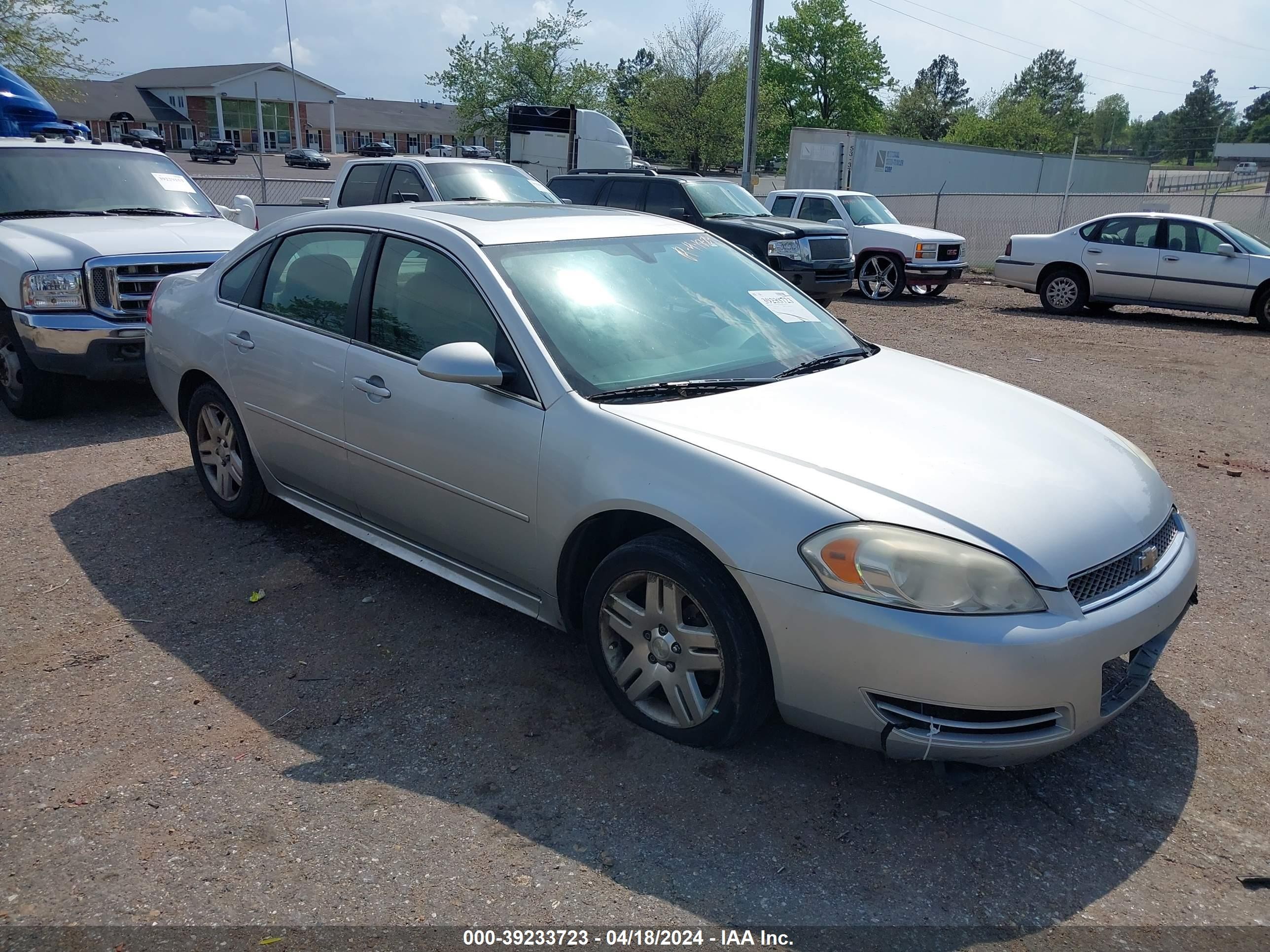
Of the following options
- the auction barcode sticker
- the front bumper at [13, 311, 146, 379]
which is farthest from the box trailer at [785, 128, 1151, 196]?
the front bumper at [13, 311, 146, 379]

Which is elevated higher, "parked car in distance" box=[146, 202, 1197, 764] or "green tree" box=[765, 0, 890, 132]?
"green tree" box=[765, 0, 890, 132]

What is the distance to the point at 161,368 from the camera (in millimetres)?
5539

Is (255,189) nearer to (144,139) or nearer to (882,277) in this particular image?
(882,277)

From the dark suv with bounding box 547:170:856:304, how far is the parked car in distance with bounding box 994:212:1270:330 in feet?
11.5

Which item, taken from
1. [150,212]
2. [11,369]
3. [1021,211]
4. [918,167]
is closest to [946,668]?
[11,369]

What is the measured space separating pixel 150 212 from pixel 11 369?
190cm

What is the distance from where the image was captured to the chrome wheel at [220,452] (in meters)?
5.12

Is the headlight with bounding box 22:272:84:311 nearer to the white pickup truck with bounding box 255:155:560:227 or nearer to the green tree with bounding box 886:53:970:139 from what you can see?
the white pickup truck with bounding box 255:155:560:227

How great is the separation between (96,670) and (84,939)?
1.56 metres

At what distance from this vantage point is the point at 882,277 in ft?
56.0

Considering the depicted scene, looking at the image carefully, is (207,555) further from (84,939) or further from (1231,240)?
(1231,240)

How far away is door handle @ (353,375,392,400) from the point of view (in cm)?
402

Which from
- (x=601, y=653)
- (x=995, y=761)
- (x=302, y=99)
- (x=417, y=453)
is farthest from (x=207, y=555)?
(x=302, y=99)

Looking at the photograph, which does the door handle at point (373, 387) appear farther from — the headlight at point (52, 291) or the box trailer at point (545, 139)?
the box trailer at point (545, 139)
